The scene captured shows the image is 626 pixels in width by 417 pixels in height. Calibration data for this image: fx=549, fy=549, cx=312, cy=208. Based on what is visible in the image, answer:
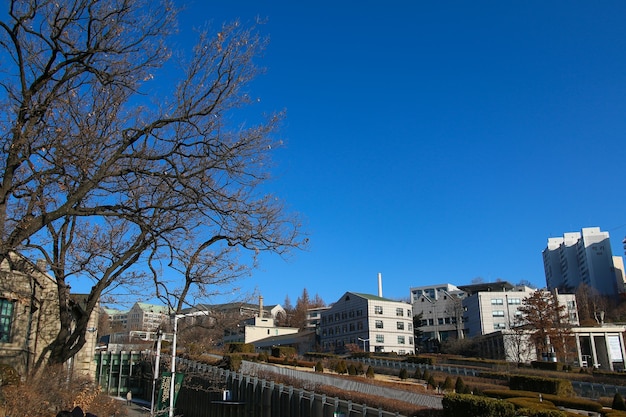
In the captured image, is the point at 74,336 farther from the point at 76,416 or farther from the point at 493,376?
the point at 493,376

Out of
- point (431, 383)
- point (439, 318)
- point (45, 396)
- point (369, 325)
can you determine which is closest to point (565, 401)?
point (431, 383)

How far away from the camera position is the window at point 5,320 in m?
29.1

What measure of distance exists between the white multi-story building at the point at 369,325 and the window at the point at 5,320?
5993cm

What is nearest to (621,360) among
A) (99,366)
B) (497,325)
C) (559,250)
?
(497,325)

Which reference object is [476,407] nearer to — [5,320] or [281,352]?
[5,320]

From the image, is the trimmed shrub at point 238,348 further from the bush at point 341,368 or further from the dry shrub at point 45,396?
the dry shrub at point 45,396

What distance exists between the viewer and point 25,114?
10875mm

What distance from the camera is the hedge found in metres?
30.4

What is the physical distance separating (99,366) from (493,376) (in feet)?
128

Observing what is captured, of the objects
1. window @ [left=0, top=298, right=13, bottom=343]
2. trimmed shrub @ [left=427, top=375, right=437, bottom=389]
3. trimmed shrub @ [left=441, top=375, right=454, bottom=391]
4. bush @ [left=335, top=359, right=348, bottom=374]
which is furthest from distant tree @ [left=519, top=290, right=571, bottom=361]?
window @ [left=0, top=298, right=13, bottom=343]

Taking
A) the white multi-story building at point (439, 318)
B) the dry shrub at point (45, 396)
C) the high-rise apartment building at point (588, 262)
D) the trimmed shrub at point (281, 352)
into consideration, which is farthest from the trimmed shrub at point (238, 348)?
the high-rise apartment building at point (588, 262)

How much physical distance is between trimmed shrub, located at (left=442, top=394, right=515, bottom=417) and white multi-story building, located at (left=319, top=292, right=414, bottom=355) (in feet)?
211

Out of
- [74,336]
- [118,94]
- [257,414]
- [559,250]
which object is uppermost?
[559,250]

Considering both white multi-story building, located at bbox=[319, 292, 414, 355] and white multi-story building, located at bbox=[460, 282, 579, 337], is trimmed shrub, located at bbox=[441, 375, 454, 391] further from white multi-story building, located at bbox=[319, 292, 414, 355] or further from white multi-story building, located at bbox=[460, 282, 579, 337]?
Result: white multi-story building, located at bbox=[460, 282, 579, 337]
